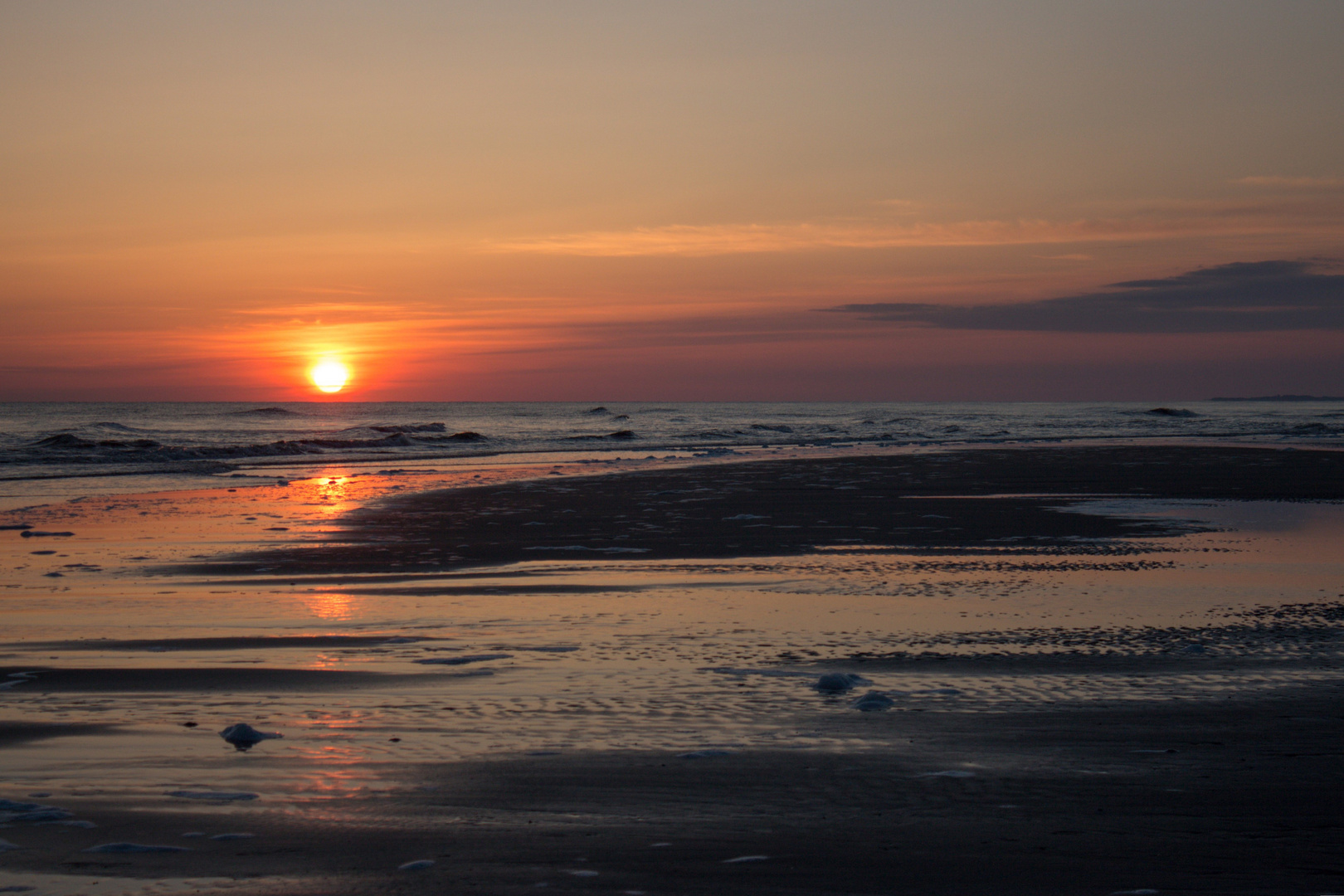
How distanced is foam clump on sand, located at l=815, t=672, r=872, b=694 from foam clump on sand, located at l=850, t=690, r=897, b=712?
6.8 inches

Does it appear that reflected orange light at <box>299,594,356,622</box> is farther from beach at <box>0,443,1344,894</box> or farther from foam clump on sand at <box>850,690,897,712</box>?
foam clump on sand at <box>850,690,897,712</box>

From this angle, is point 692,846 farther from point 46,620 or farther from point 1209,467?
point 1209,467

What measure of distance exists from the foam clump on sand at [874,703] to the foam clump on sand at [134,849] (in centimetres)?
292

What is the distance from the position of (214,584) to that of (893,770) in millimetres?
6591

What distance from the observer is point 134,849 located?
3471mm

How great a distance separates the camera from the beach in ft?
11.1

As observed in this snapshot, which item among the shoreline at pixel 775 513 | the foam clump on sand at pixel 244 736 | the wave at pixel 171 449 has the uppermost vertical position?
the wave at pixel 171 449

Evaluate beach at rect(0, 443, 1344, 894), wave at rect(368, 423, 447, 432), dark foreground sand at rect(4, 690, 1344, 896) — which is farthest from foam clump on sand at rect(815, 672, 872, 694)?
wave at rect(368, 423, 447, 432)

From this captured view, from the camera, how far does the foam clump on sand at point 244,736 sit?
14.9 ft

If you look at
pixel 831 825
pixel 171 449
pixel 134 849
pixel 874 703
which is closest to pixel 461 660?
pixel 874 703

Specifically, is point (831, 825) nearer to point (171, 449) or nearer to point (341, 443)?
point (171, 449)

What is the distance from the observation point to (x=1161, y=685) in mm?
5371

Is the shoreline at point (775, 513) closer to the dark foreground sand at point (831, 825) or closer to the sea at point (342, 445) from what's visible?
the dark foreground sand at point (831, 825)

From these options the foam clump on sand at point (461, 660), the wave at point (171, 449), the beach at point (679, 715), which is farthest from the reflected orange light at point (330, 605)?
the wave at point (171, 449)
